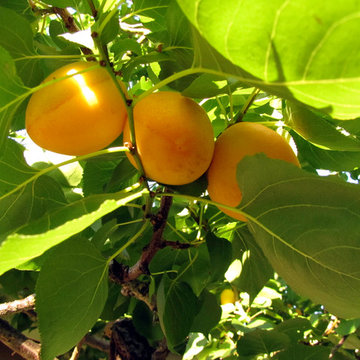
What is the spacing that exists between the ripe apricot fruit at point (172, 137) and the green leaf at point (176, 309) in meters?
0.40

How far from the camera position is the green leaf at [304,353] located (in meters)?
1.24

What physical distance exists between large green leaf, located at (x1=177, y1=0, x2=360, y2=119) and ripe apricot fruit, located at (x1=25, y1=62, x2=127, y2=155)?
29cm

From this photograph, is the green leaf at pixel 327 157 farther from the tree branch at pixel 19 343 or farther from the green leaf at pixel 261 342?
the tree branch at pixel 19 343

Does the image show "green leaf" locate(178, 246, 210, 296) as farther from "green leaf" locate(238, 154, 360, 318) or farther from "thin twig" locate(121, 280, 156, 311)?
"green leaf" locate(238, 154, 360, 318)

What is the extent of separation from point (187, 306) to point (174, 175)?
0.50m

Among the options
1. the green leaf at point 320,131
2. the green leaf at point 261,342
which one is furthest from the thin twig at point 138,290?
the green leaf at point 320,131

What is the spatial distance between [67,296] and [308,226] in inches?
A: 17.1

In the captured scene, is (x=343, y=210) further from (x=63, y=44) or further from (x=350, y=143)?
(x=63, y=44)

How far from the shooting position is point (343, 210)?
0.59 m

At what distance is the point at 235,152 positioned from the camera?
72cm

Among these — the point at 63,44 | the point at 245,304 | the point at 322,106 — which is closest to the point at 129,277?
the point at 63,44

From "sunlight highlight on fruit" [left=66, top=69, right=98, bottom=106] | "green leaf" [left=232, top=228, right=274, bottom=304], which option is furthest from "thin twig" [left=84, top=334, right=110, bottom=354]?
"sunlight highlight on fruit" [left=66, top=69, right=98, bottom=106]

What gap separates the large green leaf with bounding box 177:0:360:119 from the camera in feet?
1.19

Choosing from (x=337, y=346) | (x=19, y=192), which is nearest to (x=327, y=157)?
(x=19, y=192)
